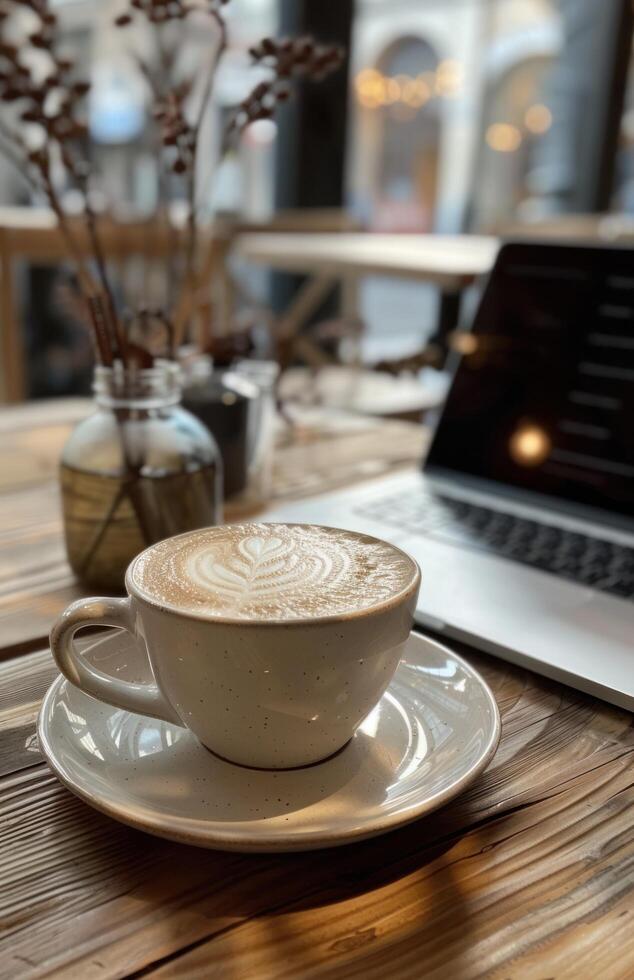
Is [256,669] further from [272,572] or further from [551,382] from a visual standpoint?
[551,382]

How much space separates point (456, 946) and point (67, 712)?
19 cm

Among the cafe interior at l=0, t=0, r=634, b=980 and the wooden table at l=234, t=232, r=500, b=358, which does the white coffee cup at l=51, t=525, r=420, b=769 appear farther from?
the wooden table at l=234, t=232, r=500, b=358

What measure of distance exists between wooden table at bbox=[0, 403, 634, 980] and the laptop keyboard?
18 centimetres

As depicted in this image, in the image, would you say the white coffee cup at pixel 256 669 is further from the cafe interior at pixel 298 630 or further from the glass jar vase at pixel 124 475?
the glass jar vase at pixel 124 475

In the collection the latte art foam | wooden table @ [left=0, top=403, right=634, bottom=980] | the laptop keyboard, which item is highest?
the latte art foam

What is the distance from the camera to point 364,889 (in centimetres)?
32

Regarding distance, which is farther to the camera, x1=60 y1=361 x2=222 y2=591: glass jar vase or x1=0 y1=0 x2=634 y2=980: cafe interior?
x1=60 y1=361 x2=222 y2=591: glass jar vase

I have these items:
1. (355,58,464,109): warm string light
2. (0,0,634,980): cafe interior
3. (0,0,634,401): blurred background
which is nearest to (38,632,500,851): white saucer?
(0,0,634,980): cafe interior

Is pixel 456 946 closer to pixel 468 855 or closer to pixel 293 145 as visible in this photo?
pixel 468 855

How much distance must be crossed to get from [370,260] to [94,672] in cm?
196

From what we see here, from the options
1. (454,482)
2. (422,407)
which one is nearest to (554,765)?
(454,482)

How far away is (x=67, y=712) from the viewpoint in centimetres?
39

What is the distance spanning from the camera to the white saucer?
0.32 metres

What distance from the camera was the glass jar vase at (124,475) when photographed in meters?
0.58
